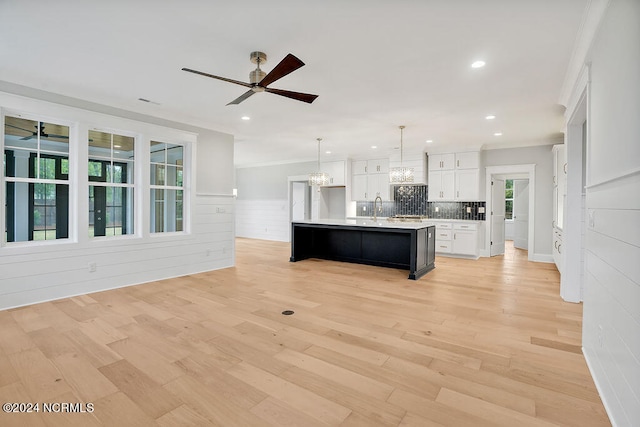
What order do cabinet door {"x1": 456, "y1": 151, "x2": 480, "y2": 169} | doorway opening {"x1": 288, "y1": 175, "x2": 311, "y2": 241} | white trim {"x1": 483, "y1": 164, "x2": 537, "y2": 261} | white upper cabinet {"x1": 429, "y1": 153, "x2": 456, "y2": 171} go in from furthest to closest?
doorway opening {"x1": 288, "y1": 175, "x2": 311, "y2": 241} → white upper cabinet {"x1": 429, "y1": 153, "x2": 456, "y2": 171} → cabinet door {"x1": 456, "y1": 151, "x2": 480, "y2": 169} → white trim {"x1": 483, "y1": 164, "x2": 537, "y2": 261}

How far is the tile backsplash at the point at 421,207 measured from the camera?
733cm

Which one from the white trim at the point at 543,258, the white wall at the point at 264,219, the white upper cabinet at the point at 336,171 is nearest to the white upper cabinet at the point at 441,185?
the white trim at the point at 543,258

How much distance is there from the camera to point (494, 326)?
3027mm

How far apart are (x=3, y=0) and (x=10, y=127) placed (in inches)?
93.7

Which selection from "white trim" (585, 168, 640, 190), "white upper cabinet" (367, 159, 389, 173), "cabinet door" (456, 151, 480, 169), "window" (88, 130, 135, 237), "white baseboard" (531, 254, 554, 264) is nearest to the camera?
"white trim" (585, 168, 640, 190)

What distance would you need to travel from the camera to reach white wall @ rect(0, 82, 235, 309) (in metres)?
3.62

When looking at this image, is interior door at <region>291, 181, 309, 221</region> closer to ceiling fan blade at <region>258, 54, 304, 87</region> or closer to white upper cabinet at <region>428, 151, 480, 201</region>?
white upper cabinet at <region>428, 151, 480, 201</region>

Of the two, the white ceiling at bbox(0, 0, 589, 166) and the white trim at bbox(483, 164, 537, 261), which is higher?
the white ceiling at bbox(0, 0, 589, 166)

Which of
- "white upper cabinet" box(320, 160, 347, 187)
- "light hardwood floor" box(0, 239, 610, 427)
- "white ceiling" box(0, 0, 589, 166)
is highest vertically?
"white ceiling" box(0, 0, 589, 166)

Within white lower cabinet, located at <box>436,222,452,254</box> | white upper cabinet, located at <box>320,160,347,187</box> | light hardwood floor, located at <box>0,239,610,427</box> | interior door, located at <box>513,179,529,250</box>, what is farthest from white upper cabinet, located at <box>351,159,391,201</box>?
light hardwood floor, located at <box>0,239,610,427</box>

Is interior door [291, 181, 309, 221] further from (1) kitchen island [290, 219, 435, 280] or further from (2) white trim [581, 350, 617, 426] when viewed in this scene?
(2) white trim [581, 350, 617, 426]

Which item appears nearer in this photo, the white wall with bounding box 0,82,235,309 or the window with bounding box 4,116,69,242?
the white wall with bounding box 0,82,235,309

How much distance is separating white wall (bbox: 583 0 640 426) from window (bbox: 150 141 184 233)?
536 cm

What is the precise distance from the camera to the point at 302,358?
2.38 m
